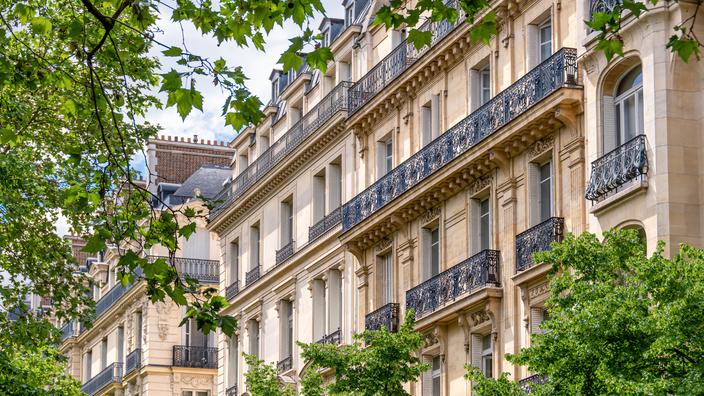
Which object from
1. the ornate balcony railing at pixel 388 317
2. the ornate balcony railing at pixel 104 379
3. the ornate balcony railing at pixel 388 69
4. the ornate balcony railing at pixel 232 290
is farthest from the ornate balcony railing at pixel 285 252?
the ornate balcony railing at pixel 104 379

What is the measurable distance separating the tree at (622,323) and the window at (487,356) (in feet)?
33.9

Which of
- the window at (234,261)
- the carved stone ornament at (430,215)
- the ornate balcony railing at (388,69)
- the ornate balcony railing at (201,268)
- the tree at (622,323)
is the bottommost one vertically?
the tree at (622,323)

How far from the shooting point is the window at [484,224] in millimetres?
36531

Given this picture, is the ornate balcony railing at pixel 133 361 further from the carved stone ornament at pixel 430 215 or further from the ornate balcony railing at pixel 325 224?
the carved stone ornament at pixel 430 215

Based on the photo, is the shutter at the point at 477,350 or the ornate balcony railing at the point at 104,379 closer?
the shutter at the point at 477,350

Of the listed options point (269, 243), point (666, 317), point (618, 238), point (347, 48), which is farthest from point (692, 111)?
point (269, 243)

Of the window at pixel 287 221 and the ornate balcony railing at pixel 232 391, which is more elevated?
the window at pixel 287 221

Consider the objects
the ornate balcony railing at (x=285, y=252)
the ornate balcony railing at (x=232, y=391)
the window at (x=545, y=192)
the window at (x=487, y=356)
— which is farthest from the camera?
the ornate balcony railing at (x=232, y=391)

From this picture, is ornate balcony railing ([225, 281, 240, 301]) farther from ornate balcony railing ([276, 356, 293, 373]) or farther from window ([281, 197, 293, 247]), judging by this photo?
ornate balcony railing ([276, 356, 293, 373])

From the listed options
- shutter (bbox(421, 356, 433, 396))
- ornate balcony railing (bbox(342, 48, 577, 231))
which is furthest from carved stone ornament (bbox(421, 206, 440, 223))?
shutter (bbox(421, 356, 433, 396))

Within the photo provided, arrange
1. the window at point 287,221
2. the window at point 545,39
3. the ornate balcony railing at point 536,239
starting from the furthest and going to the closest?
the window at point 287,221, the window at point 545,39, the ornate balcony railing at point 536,239

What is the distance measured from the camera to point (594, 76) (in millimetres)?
30828

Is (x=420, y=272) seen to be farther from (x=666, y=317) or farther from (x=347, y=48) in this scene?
(x=666, y=317)

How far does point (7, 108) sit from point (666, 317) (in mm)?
14775
